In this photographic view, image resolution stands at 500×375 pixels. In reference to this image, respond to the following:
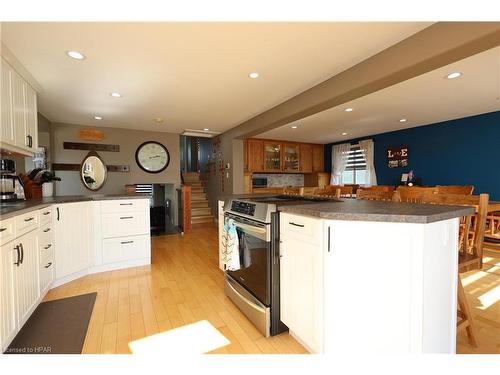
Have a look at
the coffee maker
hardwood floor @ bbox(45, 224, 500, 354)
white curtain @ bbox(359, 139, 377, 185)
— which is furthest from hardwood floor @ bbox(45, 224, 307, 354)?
white curtain @ bbox(359, 139, 377, 185)

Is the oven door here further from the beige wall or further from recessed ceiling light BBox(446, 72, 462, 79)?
the beige wall

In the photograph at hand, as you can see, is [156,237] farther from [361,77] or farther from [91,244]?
[361,77]

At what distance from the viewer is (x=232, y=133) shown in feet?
16.7

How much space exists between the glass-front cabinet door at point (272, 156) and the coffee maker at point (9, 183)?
4.81 metres

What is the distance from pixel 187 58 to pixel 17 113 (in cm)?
171

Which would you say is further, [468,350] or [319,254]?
[468,350]

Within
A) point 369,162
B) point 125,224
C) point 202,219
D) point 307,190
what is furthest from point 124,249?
point 369,162

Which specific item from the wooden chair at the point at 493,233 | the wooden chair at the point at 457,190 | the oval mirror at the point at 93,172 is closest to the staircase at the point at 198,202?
the oval mirror at the point at 93,172

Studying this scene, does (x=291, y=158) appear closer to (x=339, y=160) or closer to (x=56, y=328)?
(x=339, y=160)

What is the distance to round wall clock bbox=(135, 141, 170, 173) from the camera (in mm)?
5086

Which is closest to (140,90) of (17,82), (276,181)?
(17,82)

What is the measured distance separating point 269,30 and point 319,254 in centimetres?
159

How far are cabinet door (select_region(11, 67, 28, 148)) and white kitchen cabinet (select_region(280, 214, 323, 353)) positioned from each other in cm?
259

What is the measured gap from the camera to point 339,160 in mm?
6785
